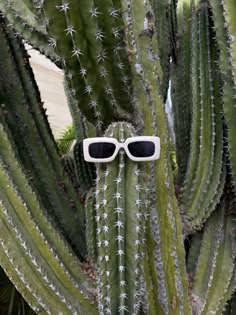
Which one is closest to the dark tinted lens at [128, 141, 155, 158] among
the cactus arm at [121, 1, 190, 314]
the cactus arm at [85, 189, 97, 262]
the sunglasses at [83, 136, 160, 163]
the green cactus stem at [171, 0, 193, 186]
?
the sunglasses at [83, 136, 160, 163]

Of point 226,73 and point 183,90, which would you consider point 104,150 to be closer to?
point 226,73

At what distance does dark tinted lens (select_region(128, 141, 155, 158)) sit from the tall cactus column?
0.03m

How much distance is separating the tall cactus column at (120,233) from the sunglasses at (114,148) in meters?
0.02

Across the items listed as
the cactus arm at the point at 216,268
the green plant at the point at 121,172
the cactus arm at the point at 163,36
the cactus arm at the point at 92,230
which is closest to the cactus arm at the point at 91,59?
the green plant at the point at 121,172

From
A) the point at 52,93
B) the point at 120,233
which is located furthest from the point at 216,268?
the point at 52,93

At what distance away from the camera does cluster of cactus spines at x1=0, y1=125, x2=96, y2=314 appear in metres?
1.64

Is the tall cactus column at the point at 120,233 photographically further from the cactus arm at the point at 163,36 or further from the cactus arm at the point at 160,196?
the cactus arm at the point at 163,36

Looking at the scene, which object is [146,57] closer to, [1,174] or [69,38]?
[69,38]

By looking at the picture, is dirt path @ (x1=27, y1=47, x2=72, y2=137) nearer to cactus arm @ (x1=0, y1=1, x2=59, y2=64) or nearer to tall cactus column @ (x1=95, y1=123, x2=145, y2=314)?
cactus arm @ (x1=0, y1=1, x2=59, y2=64)

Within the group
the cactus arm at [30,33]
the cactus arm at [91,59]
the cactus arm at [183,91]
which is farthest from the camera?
the cactus arm at [183,91]

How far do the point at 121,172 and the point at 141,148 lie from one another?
10 cm

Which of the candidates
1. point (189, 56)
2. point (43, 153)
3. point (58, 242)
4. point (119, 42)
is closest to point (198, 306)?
point (58, 242)

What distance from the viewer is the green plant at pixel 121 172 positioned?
58.6 inches

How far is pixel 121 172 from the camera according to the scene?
4.87 feet
